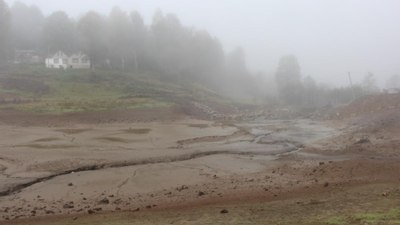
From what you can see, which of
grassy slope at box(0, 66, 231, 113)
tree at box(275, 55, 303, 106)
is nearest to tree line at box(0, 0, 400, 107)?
tree at box(275, 55, 303, 106)

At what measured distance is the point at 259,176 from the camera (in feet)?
77.7

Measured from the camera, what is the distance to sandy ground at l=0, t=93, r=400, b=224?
16.8m

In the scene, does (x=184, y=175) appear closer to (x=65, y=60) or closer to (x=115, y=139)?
(x=115, y=139)

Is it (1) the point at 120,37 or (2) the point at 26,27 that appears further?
(2) the point at 26,27

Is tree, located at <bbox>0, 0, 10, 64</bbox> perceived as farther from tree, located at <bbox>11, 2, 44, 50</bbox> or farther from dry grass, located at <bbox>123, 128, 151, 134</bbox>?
dry grass, located at <bbox>123, 128, 151, 134</bbox>

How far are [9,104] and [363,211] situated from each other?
52.0 meters

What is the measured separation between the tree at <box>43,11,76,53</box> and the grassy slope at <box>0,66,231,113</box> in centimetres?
A: 1073

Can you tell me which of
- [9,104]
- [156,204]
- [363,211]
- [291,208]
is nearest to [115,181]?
[156,204]

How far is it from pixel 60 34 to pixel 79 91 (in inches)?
1284

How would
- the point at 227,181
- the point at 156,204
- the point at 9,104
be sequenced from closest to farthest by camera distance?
the point at 156,204 → the point at 227,181 → the point at 9,104

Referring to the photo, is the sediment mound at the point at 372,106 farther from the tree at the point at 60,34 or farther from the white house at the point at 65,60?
the white house at the point at 65,60

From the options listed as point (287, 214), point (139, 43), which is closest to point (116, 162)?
point (287, 214)

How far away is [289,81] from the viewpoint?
124875mm

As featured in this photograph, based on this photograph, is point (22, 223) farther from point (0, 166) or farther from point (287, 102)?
point (287, 102)
